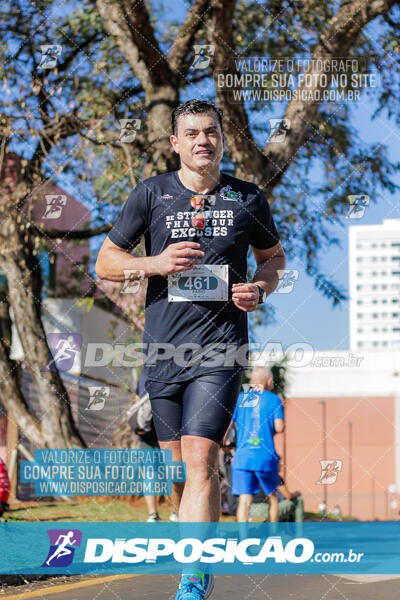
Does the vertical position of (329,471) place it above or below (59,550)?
above

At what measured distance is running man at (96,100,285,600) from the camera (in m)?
3.60

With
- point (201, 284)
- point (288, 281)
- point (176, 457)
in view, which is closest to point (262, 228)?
point (201, 284)

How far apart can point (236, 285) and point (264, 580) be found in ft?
7.64

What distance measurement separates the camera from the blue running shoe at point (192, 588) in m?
3.33

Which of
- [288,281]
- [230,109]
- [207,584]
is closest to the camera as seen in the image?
[207,584]

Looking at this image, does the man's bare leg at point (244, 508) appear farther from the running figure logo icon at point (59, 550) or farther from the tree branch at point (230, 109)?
the tree branch at point (230, 109)

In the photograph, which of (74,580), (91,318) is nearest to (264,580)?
(74,580)

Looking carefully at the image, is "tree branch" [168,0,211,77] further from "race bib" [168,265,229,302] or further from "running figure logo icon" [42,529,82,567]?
"race bib" [168,265,229,302]

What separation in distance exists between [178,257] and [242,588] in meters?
2.19

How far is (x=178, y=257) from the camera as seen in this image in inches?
142

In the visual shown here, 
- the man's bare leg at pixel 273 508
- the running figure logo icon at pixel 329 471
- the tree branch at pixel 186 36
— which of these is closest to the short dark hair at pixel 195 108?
the running figure logo icon at pixel 329 471

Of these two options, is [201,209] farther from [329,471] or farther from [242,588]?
[329,471]

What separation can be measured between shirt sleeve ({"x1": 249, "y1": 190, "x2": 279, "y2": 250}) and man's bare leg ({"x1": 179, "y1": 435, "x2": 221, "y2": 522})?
0.96m

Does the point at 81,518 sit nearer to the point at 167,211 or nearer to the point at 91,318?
the point at 167,211
